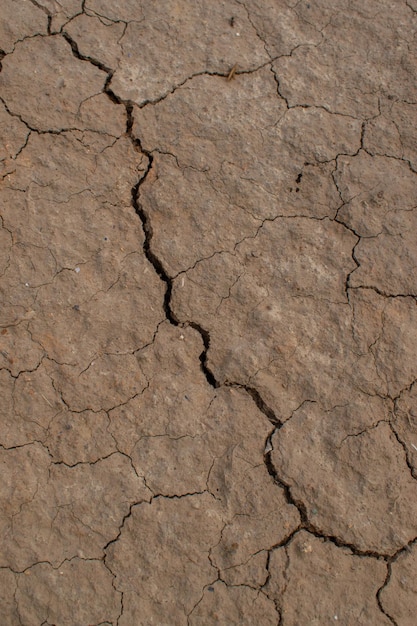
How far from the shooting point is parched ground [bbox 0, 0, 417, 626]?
2680 mm

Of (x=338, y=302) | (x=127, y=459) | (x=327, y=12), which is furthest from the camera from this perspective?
(x=327, y=12)

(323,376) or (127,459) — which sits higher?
(323,376)

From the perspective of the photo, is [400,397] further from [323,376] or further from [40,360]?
[40,360]

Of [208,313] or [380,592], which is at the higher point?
[208,313]

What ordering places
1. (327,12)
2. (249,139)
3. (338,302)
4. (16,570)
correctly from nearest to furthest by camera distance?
(16,570) < (338,302) < (249,139) < (327,12)

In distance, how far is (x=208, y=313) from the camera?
304 cm

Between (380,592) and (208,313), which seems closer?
(380,592)

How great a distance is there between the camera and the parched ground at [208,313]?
105 inches

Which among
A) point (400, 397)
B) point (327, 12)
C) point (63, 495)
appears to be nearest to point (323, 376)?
point (400, 397)

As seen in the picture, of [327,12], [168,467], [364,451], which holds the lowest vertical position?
[168,467]

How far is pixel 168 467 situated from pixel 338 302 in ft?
3.67

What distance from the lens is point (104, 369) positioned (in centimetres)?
294

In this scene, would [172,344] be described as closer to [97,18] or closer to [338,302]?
[338,302]

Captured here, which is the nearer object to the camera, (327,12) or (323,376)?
(323,376)
